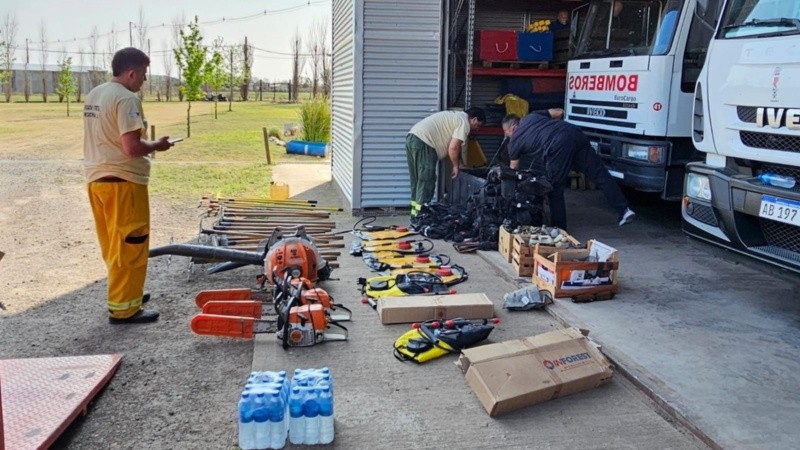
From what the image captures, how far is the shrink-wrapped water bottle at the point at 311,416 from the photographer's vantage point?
3430 millimetres

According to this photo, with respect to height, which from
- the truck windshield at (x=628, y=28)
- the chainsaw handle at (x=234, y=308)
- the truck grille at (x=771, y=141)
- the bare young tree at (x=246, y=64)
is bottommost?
the chainsaw handle at (x=234, y=308)

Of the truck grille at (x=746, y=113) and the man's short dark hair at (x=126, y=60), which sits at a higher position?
the man's short dark hair at (x=126, y=60)

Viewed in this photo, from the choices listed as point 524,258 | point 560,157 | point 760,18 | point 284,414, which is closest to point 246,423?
point 284,414

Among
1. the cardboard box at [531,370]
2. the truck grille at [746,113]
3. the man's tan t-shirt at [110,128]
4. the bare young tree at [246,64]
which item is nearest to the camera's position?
the cardboard box at [531,370]

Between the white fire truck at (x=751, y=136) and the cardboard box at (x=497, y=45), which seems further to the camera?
the cardboard box at (x=497, y=45)

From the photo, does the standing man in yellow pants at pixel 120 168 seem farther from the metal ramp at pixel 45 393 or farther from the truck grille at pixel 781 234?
the truck grille at pixel 781 234

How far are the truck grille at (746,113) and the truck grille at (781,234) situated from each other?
29.5 inches

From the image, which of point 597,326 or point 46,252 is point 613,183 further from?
point 46,252

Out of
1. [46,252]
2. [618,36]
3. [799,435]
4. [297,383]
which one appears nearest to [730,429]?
[799,435]

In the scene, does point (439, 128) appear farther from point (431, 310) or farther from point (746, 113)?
point (746, 113)

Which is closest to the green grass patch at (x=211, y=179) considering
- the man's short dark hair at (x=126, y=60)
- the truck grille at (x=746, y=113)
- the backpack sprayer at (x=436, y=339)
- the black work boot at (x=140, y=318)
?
the black work boot at (x=140, y=318)

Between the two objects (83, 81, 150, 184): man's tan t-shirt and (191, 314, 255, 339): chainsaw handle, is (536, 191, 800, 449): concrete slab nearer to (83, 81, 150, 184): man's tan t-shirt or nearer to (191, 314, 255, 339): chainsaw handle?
(191, 314, 255, 339): chainsaw handle

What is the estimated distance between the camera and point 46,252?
7.55 m

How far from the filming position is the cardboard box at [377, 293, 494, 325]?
527cm
